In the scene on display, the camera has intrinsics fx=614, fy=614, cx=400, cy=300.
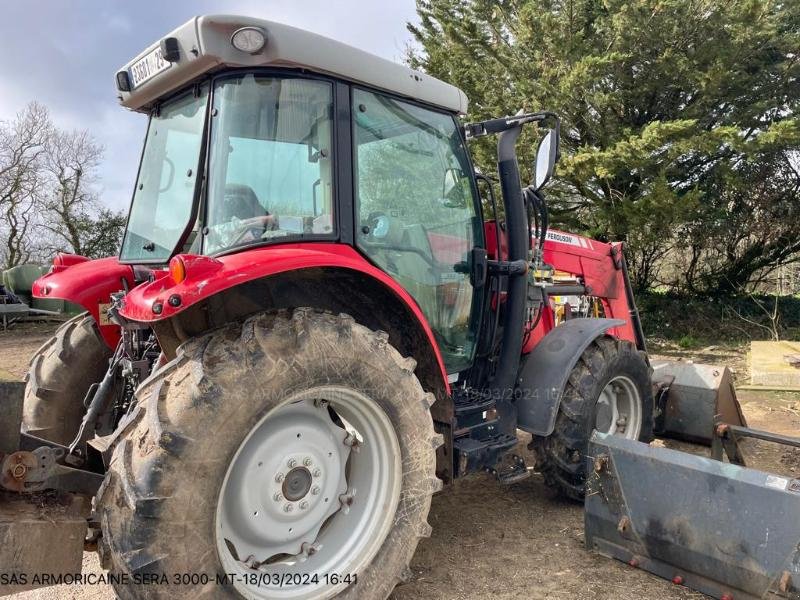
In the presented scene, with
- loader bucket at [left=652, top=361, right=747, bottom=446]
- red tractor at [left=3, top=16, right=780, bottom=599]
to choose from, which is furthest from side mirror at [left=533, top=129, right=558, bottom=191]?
loader bucket at [left=652, top=361, right=747, bottom=446]

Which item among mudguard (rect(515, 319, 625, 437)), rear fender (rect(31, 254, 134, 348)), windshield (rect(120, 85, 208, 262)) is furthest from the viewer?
mudguard (rect(515, 319, 625, 437))

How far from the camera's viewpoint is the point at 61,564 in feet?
6.29

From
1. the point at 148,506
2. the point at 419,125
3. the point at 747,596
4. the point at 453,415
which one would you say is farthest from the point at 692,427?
the point at 148,506

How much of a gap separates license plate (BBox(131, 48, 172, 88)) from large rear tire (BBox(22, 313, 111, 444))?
1333mm

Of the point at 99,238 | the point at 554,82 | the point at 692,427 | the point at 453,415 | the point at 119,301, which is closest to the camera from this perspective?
the point at 119,301

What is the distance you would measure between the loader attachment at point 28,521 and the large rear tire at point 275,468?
0.49 feet

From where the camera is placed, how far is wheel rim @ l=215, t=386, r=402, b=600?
2.21 m

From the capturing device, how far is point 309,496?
7.78 feet

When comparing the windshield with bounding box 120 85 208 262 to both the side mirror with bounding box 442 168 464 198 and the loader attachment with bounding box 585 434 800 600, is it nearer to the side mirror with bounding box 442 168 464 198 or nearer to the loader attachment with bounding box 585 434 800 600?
the side mirror with bounding box 442 168 464 198

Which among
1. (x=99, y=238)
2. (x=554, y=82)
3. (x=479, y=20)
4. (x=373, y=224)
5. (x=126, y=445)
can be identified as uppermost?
(x=479, y=20)

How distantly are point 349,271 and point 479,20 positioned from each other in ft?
33.2

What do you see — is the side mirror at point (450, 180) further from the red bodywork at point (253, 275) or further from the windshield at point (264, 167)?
the windshield at point (264, 167)

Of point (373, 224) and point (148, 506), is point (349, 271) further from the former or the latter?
point (148, 506)

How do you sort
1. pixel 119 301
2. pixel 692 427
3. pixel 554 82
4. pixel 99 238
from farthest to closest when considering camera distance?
pixel 99 238 < pixel 554 82 < pixel 692 427 < pixel 119 301
